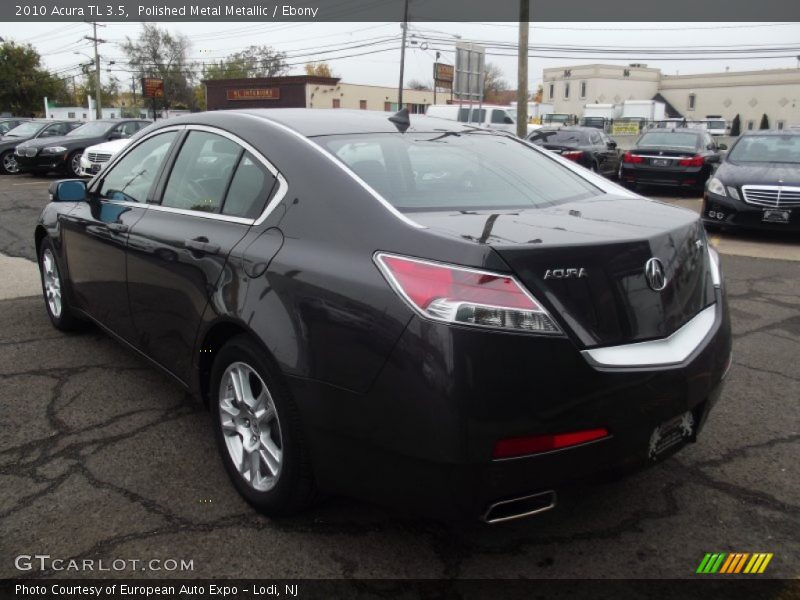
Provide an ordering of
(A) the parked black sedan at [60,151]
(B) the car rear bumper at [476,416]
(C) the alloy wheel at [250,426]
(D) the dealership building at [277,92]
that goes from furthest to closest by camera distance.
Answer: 1. (D) the dealership building at [277,92]
2. (A) the parked black sedan at [60,151]
3. (C) the alloy wheel at [250,426]
4. (B) the car rear bumper at [476,416]

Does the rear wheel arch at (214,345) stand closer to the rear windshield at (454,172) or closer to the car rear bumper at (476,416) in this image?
the car rear bumper at (476,416)

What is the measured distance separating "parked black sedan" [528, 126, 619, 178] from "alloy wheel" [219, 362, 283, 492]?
14069 millimetres

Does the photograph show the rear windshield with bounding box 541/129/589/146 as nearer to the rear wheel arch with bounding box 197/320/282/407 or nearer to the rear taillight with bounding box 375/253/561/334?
the rear wheel arch with bounding box 197/320/282/407

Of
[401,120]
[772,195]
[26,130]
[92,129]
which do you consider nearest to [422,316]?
[401,120]

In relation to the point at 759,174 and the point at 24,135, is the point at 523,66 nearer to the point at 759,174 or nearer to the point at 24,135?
the point at 759,174

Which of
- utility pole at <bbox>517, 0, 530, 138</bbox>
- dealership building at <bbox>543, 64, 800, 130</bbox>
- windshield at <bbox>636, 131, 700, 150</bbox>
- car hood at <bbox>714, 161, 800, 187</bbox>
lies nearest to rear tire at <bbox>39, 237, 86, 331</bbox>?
car hood at <bbox>714, 161, 800, 187</bbox>

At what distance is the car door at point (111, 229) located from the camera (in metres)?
3.58

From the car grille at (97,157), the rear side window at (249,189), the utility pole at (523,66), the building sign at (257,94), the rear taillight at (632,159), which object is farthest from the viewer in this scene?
the building sign at (257,94)

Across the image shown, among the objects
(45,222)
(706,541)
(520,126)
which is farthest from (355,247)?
(520,126)

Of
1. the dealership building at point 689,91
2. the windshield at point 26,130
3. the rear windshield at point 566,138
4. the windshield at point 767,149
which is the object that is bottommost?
the windshield at point 767,149

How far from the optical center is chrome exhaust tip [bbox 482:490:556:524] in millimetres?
2055

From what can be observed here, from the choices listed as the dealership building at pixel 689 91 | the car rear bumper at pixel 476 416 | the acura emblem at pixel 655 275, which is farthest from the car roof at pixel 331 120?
the dealership building at pixel 689 91

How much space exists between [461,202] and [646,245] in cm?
71

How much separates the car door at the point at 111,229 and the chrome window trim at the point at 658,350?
2.51m
